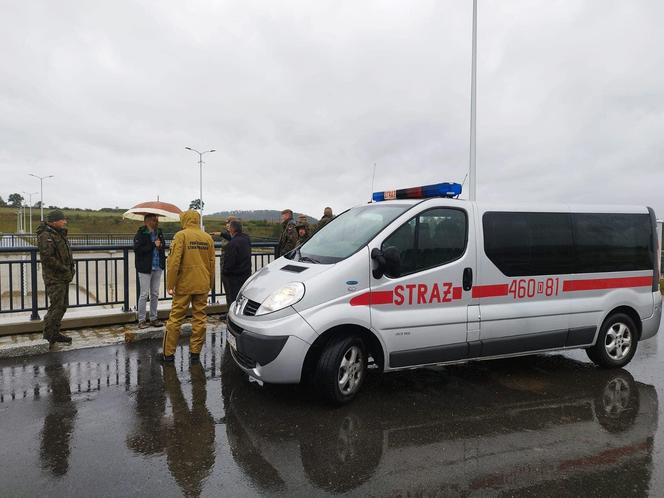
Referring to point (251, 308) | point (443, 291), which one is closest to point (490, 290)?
point (443, 291)

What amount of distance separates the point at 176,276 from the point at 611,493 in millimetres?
4734

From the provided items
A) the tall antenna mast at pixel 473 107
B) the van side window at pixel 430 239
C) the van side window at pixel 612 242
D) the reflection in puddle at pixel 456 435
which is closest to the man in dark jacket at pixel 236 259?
the reflection in puddle at pixel 456 435

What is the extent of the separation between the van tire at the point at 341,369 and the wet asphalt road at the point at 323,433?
0.16 meters

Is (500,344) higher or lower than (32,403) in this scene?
higher

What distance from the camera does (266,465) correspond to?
357cm

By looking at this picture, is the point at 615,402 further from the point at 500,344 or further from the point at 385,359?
the point at 385,359

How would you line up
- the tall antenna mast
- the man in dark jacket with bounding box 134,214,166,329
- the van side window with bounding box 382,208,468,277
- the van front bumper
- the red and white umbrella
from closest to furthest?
1. the van front bumper
2. the van side window with bounding box 382,208,468,277
3. the man in dark jacket with bounding box 134,214,166,329
4. the red and white umbrella
5. the tall antenna mast

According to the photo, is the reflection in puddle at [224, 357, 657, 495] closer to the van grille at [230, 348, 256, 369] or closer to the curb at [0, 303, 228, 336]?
the van grille at [230, 348, 256, 369]

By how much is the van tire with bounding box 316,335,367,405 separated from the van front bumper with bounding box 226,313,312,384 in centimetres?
21

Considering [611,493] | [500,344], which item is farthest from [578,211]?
[611,493]

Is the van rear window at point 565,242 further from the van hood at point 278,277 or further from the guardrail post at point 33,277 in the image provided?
the guardrail post at point 33,277

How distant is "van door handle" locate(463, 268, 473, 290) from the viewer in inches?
202

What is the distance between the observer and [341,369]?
15.2ft

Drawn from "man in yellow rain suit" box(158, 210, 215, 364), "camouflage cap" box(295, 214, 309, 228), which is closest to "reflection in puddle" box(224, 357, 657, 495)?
"man in yellow rain suit" box(158, 210, 215, 364)
